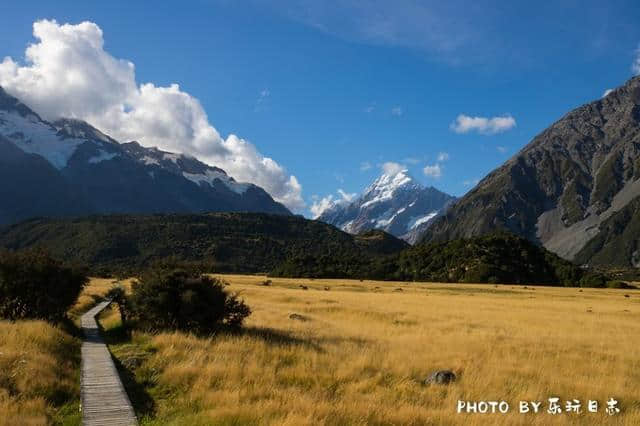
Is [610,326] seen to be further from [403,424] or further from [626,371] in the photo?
[403,424]

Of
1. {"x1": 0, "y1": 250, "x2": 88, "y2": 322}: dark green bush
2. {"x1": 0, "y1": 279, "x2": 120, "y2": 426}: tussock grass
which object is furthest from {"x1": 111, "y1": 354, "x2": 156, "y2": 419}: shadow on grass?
{"x1": 0, "y1": 250, "x2": 88, "y2": 322}: dark green bush

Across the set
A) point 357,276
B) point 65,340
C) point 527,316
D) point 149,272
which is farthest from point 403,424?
point 357,276

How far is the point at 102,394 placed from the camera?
11555mm

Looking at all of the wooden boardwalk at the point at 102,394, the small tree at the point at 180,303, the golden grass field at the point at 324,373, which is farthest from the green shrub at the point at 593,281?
the wooden boardwalk at the point at 102,394

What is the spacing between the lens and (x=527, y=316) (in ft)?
117

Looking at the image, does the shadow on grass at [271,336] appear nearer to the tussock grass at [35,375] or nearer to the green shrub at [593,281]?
the tussock grass at [35,375]

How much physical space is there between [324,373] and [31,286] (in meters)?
16.5

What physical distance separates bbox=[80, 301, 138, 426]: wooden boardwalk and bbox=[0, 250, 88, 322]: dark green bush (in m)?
8.40

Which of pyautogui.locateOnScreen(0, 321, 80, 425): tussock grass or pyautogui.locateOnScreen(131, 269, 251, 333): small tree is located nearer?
pyautogui.locateOnScreen(0, 321, 80, 425): tussock grass

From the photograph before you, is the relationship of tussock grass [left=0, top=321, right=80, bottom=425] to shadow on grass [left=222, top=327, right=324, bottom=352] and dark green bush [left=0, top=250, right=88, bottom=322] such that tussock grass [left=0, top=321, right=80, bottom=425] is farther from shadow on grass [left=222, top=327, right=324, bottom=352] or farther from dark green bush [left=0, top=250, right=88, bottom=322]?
shadow on grass [left=222, top=327, right=324, bottom=352]

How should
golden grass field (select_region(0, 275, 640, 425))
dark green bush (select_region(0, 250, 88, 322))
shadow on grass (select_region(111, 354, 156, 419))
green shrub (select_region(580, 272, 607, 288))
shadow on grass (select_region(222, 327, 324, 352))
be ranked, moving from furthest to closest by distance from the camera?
1. green shrub (select_region(580, 272, 607, 288))
2. dark green bush (select_region(0, 250, 88, 322))
3. shadow on grass (select_region(222, 327, 324, 352))
4. shadow on grass (select_region(111, 354, 156, 419))
5. golden grass field (select_region(0, 275, 640, 425))

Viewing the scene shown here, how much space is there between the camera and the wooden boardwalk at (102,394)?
32.3ft

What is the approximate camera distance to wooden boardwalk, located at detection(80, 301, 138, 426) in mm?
9852

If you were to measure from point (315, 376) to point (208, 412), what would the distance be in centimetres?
469
